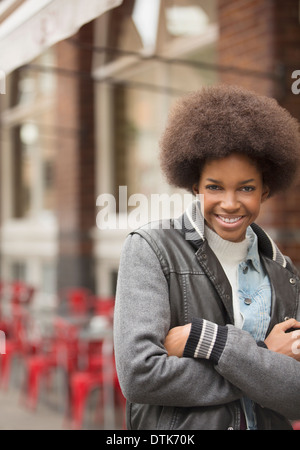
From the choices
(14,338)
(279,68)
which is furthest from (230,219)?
(14,338)

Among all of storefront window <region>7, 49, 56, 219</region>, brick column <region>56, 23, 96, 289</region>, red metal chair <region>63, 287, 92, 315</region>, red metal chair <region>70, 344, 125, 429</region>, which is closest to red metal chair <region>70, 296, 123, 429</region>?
red metal chair <region>70, 344, 125, 429</region>

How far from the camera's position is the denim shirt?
5.40 ft

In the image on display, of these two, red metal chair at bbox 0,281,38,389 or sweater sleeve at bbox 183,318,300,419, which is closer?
sweater sleeve at bbox 183,318,300,419

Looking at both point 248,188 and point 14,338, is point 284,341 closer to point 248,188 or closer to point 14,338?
point 248,188

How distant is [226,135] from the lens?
5.30 ft

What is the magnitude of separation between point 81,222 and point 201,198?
7685mm

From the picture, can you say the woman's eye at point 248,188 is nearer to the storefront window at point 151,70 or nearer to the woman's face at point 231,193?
the woman's face at point 231,193

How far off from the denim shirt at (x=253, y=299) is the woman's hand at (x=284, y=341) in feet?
0.15

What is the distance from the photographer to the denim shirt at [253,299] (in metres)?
1.65

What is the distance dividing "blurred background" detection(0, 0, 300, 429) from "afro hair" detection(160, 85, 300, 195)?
107 centimetres

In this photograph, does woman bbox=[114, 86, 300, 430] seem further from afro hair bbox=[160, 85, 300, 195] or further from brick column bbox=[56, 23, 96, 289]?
brick column bbox=[56, 23, 96, 289]

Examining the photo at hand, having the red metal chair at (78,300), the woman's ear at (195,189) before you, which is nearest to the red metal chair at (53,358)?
the red metal chair at (78,300)

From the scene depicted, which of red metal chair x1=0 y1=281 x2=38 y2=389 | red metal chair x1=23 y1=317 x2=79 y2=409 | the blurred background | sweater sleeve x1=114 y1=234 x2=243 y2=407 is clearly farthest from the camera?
red metal chair x1=0 y1=281 x2=38 y2=389

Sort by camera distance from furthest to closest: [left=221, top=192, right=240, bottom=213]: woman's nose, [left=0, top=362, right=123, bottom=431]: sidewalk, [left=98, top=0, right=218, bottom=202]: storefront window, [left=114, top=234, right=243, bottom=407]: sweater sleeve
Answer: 1. [left=98, top=0, right=218, bottom=202]: storefront window
2. [left=0, top=362, right=123, bottom=431]: sidewalk
3. [left=221, top=192, right=240, bottom=213]: woman's nose
4. [left=114, top=234, right=243, bottom=407]: sweater sleeve
